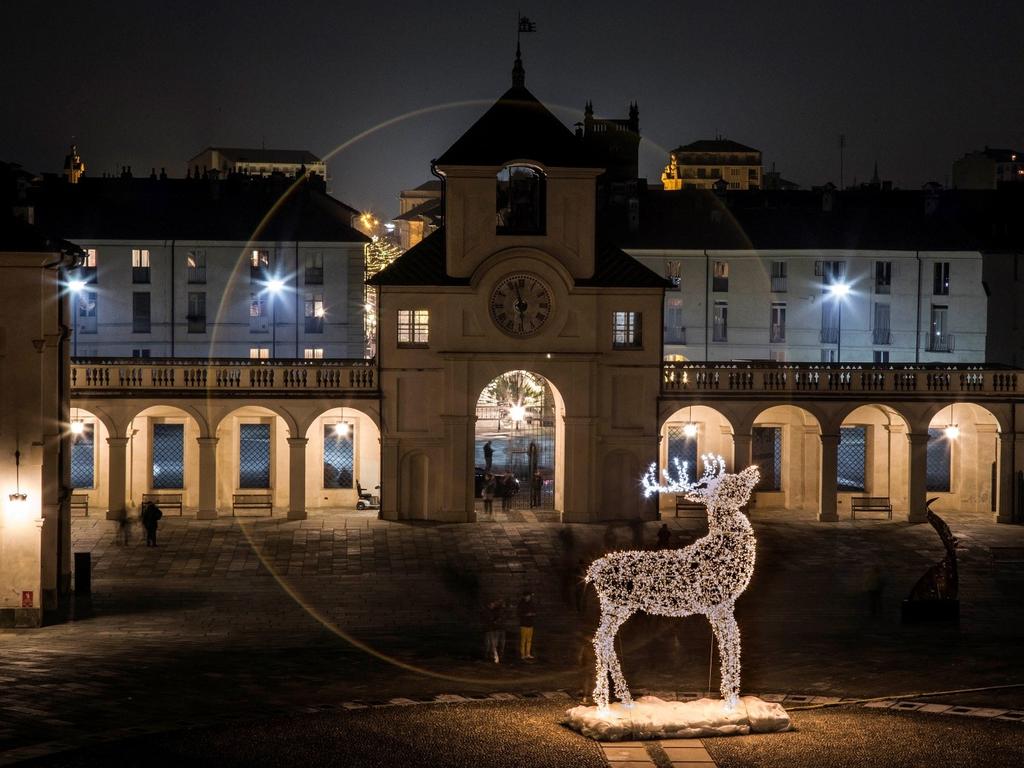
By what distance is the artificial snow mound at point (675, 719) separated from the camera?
29156 mm

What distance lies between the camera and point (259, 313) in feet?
261

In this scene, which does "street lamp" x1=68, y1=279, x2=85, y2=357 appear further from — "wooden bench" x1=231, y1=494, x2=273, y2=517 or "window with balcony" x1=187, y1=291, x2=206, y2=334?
"wooden bench" x1=231, y1=494, x2=273, y2=517

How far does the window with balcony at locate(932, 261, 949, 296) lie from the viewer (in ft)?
256

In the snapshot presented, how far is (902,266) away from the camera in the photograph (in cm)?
7838

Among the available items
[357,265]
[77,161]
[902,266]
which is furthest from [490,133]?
[77,161]

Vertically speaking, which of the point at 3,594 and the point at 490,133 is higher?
the point at 490,133

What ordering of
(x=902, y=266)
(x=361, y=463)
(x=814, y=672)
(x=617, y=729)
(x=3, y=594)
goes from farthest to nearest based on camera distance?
(x=902, y=266)
(x=361, y=463)
(x=3, y=594)
(x=814, y=672)
(x=617, y=729)

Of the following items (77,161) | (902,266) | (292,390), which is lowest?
(292,390)

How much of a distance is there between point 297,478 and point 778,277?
29.0 metres

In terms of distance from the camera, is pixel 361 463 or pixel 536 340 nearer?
pixel 536 340

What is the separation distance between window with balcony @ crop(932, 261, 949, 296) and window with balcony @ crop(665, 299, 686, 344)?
11783mm

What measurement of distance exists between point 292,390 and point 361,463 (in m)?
4.80

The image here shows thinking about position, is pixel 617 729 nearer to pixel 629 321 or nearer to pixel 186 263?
pixel 629 321

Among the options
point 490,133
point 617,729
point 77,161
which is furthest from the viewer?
point 77,161
